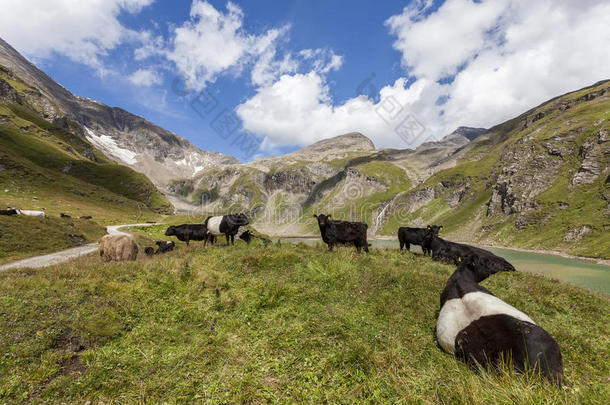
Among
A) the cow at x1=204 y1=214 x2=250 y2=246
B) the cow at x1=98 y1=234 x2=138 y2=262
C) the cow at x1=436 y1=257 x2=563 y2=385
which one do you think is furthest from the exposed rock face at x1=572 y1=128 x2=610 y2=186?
the cow at x1=98 y1=234 x2=138 y2=262

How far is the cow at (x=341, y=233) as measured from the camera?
58.1 feet

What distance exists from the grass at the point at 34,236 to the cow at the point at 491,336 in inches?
1151

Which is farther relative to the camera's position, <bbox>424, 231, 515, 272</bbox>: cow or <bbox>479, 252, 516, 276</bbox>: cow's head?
<bbox>424, 231, 515, 272</bbox>: cow

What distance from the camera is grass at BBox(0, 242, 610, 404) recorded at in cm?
452

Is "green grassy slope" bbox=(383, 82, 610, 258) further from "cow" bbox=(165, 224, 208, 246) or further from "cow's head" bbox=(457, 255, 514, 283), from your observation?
"cow" bbox=(165, 224, 208, 246)

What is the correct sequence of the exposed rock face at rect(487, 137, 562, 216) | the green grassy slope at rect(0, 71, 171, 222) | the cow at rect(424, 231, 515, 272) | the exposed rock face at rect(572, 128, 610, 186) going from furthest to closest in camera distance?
the exposed rock face at rect(487, 137, 562, 216)
the exposed rock face at rect(572, 128, 610, 186)
the green grassy slope at rect(0, 71, 171, 222)
the cow at rect(424, 231, 515, 272)

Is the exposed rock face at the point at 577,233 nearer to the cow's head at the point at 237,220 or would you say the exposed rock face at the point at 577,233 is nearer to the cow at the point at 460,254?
the cow at the point at 460,254

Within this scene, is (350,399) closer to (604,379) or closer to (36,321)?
(604,379)

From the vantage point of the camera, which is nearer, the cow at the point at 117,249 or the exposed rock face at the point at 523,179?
the cow at the point at 117,249

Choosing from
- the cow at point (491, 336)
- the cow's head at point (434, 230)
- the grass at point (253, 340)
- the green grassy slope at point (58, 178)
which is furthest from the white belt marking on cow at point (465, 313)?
the green grassy slope at point (58, 178)

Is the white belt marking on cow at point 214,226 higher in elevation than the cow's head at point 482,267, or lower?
higher

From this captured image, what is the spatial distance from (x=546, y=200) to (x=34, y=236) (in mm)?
148003

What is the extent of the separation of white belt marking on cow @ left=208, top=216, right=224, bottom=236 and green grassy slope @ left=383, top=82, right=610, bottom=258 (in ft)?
309

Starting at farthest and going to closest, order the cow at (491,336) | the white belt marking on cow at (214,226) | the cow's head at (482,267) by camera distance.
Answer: the white belt marking on cow at (214,226), the cow's head at (482,267), the cow at (491,336)
